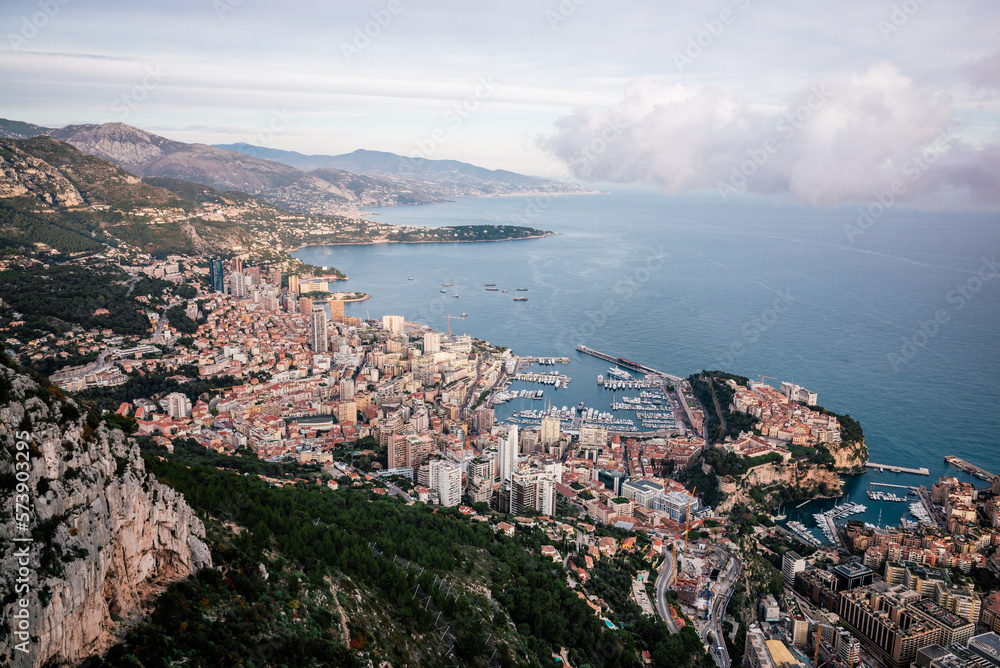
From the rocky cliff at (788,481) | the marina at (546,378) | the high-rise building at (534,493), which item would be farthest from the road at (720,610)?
the marina at (546,378)

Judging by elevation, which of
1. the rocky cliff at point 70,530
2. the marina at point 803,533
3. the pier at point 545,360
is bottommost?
the marina at point 803,533

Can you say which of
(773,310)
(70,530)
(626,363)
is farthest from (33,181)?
(773,310)

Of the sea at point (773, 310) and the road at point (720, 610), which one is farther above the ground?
the sea at point (773, 310)

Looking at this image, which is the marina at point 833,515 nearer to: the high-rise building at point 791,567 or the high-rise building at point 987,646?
the high-rise building at point 791,567

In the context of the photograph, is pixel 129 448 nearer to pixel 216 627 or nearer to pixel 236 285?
pixel 216 627

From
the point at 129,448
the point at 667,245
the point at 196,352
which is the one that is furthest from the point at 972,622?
the point at 667,245

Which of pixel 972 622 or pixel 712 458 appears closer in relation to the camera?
pixel 972 622
